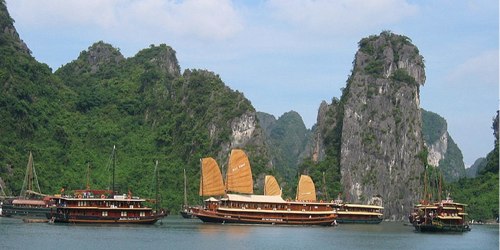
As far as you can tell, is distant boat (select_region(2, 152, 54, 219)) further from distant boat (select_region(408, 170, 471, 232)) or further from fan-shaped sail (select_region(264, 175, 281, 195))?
distant boat (select_region(408, 170, 471, 232))

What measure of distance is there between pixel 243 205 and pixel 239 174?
10.5 feet

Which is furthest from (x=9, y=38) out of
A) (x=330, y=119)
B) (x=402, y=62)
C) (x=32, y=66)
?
(x=402, y=62)

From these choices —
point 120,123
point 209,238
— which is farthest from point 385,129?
point 209,238

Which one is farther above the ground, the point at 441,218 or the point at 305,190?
the point at 305,190

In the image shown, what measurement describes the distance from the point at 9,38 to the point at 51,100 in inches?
389

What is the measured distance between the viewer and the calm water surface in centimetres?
4669

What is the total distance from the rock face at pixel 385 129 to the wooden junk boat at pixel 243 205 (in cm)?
2951

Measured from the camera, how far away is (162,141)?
109 meters

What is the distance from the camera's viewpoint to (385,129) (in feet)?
353

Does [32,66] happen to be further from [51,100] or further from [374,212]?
[374,212]

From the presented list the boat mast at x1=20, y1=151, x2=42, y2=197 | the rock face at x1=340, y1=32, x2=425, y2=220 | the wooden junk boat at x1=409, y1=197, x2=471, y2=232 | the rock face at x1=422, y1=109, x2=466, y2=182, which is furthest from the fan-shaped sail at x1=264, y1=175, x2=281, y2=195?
the rock face at x1=422, y1=109, x2=466, y2=182

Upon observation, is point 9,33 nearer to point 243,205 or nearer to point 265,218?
point 243,205

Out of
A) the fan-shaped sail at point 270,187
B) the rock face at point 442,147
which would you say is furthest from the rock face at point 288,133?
the fan-shaped sail at point 270,187

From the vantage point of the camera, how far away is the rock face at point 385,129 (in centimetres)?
10468
